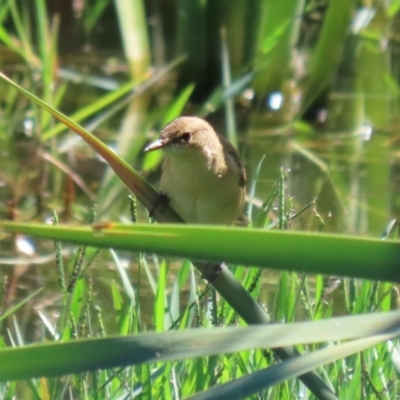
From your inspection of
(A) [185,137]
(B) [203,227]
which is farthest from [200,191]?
(B) [203,227]

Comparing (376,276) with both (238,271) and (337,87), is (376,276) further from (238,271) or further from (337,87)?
(337,87)

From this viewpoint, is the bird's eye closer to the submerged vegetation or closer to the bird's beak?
the bird's beak

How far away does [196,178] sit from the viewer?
2.64m

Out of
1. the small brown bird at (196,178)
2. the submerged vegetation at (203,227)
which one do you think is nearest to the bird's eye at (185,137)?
the small brown bird at (196,178)

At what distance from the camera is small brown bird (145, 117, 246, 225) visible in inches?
103

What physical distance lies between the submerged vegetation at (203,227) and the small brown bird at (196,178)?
10cm

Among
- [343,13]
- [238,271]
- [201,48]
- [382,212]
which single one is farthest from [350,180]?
[238,271]

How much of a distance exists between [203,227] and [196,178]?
1552 mm

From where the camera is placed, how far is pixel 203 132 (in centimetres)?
275

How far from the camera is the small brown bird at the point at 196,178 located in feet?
8.58

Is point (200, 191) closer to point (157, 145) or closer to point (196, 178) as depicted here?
point (196, 178)

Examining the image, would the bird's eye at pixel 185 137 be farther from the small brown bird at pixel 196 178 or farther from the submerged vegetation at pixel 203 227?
the submerged vegetation at pixel 203 227

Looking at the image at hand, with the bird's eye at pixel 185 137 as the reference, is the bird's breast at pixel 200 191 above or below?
below

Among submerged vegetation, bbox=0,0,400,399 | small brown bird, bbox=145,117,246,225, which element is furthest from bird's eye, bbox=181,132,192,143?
submerged vegetation, bbox=0,0,400,399
